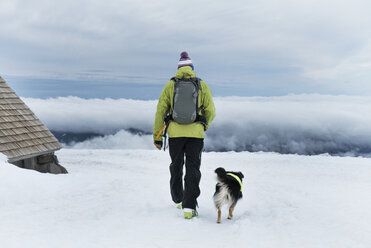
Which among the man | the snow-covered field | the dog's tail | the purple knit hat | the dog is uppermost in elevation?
the purple knit hat

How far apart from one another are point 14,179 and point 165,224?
355 cm

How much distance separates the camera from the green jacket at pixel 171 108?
5.02m

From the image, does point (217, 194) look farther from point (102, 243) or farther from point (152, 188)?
point (152, 188)

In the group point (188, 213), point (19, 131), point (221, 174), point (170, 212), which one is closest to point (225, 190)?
point (221, 174)

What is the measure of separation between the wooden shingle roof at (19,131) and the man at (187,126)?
5109mm

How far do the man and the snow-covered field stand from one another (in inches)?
18.2

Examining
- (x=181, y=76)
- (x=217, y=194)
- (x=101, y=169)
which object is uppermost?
(x=181, y=76)

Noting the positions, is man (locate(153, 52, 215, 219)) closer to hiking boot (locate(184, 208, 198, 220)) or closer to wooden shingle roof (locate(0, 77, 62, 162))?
hiking boot (locate(184, 208, 198, 220))

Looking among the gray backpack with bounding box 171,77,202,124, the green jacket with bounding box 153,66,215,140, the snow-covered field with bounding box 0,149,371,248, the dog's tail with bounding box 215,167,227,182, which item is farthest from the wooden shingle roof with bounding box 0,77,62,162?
the dog's tail with bounding box 215,167,227,182

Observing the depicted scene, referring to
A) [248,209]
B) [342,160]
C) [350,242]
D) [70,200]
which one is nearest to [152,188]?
[70,200]

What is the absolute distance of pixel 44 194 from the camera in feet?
21.1

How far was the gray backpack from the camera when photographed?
16.2 ft

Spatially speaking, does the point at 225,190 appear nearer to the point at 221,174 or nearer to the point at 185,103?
the point at 221,174

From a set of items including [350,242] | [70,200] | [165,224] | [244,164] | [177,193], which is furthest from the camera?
[244,164]
